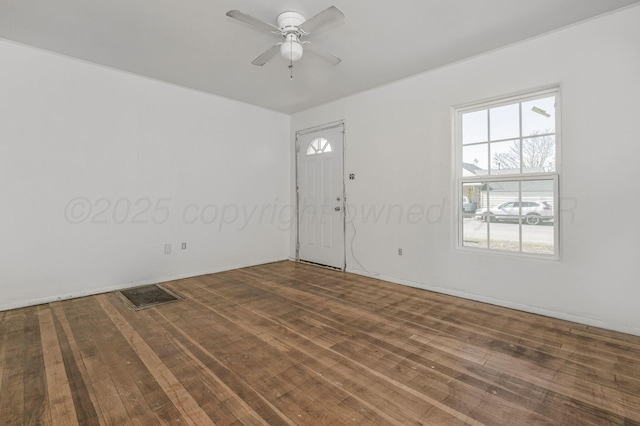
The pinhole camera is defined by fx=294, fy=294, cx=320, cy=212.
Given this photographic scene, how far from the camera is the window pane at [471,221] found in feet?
11.2

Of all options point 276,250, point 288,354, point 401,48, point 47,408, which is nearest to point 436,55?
point 401,48

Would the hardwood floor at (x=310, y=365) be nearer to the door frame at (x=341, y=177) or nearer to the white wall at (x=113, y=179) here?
the white wall at (x=113, y=179)

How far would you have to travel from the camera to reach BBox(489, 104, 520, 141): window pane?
316 centimetres

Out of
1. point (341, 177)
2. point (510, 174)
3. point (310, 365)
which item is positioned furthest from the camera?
point (341, 177)

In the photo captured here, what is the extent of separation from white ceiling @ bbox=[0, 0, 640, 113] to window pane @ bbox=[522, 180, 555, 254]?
4.95ft

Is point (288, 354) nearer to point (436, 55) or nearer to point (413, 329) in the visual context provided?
point (413, 329)

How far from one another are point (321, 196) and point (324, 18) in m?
3.16

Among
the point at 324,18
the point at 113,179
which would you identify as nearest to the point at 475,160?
the point at 324,18

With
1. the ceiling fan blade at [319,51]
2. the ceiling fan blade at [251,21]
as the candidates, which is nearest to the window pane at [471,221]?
the ceiling fan blade at [319,51]

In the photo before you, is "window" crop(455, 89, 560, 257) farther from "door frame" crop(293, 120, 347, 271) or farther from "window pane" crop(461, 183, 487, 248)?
"door frame" crop(293, 120, 347, 271)

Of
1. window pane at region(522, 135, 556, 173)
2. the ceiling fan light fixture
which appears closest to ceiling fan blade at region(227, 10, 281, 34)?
the ceiling fan light fixture

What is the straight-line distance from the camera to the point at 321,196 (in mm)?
5133

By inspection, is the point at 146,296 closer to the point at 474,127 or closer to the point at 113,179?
the point at 113,179

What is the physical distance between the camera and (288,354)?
7.23 ft
